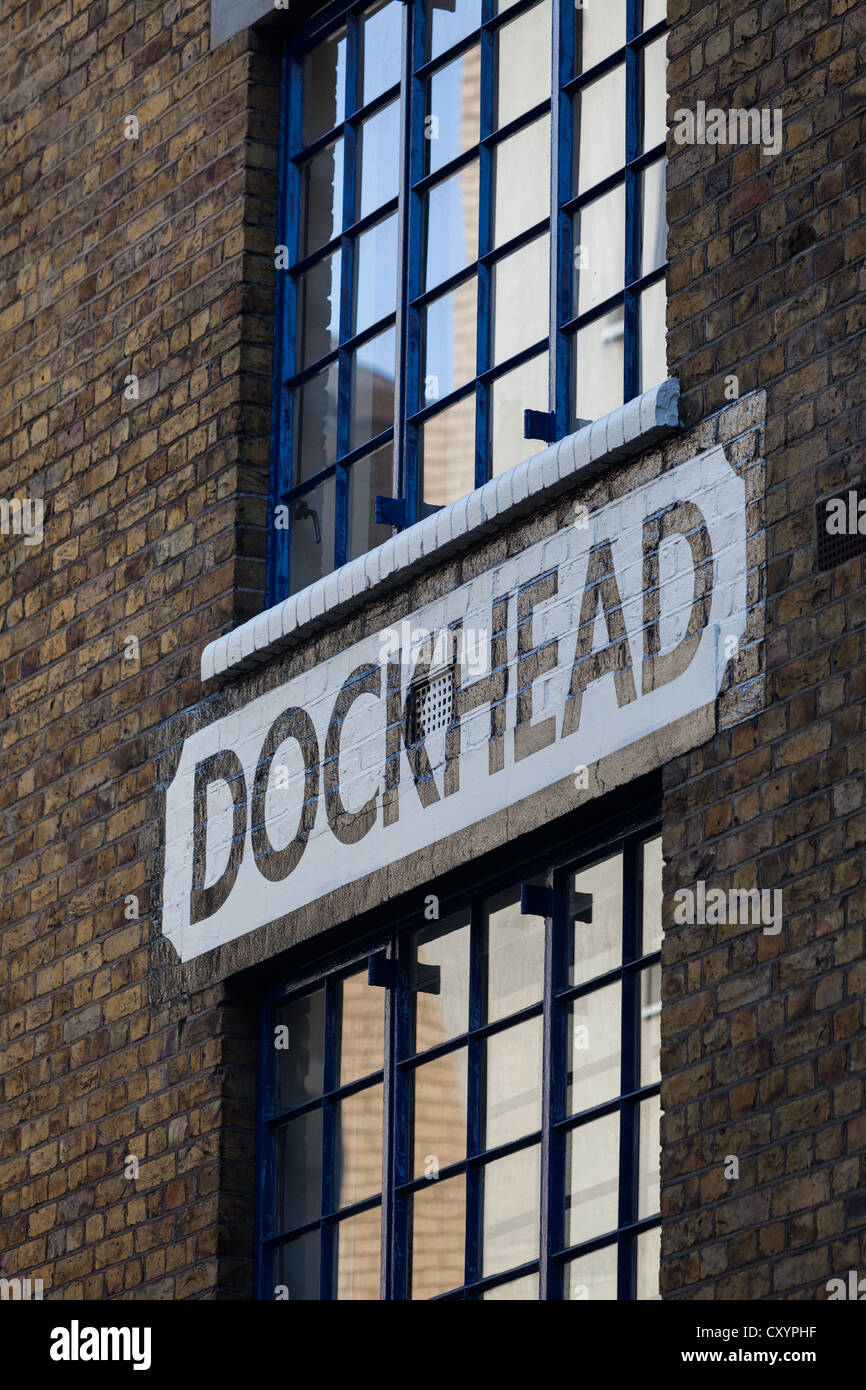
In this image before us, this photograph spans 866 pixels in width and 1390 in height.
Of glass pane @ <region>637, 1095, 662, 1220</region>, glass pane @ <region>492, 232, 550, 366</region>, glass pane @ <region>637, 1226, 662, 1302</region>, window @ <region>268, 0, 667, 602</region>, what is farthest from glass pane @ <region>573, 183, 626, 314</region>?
glass pane @ <region>637, 1226, 662, 1302</region>

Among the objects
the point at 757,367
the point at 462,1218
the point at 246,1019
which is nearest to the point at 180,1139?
the point at 246,1019

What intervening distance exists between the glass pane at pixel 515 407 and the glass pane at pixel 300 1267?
8.83 ft

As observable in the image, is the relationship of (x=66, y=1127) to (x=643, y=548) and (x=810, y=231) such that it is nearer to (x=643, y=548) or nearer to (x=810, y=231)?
(x=643, y=548)

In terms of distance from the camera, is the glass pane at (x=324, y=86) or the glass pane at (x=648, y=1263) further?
the glass pane at (x=324, y=86)

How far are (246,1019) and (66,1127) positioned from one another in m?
1.01

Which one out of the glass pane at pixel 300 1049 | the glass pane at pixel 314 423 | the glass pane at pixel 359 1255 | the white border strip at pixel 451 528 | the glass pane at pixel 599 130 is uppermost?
the glass pane at pixel 599 130

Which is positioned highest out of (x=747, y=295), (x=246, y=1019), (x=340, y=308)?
(x=340, y=308)

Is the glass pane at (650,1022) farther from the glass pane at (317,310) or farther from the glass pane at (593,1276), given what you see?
the glass pane at (317,310)

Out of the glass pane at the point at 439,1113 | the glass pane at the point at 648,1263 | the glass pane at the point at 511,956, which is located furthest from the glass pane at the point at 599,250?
the glass pane at the point at 648,1263

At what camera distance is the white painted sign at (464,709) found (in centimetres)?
929

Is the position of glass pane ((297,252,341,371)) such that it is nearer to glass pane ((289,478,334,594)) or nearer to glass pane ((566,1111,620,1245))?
glass pane ((289,478,334,594))

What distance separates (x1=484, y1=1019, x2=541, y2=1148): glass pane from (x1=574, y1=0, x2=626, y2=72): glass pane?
325 cm

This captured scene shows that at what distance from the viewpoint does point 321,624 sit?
11.0 meters

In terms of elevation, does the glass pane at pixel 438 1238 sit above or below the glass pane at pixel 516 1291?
above
